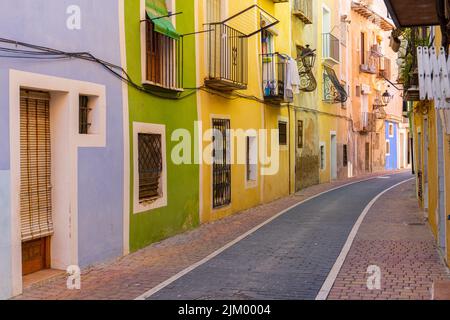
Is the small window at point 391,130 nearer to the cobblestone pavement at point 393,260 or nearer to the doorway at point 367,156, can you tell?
the doorway at point 367,156

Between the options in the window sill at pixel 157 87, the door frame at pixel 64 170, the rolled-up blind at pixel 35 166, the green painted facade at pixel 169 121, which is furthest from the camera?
the window sill at pixel 157 87

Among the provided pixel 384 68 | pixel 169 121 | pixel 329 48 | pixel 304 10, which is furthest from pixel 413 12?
pixel 384 68

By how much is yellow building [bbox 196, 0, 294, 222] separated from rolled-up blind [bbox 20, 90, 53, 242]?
514 centimetres

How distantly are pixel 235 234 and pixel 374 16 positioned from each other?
26.3 metres

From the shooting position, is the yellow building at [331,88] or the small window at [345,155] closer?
the yellow building at [331,88]

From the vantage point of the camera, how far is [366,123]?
33062mm

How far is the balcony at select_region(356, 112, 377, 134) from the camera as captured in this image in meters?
32.7

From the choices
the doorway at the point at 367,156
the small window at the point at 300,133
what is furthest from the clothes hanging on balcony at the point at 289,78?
the doorway at the point at 367,156

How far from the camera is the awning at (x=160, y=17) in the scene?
1013 cm

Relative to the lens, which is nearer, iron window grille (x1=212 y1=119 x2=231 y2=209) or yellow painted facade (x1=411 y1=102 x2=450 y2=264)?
yellow painted facade (x1=411 y1=102 x2=450 y2=264)

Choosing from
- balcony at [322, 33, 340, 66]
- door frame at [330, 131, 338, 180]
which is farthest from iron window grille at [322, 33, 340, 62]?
door frame at [330, 131, 338, 180]

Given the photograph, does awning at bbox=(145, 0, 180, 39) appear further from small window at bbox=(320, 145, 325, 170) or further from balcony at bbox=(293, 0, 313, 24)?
small window at bbox=(320, 145, 325, 170)

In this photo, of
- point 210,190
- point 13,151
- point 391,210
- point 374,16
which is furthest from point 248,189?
point 374,16

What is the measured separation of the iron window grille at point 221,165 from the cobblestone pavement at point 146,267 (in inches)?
31.8
